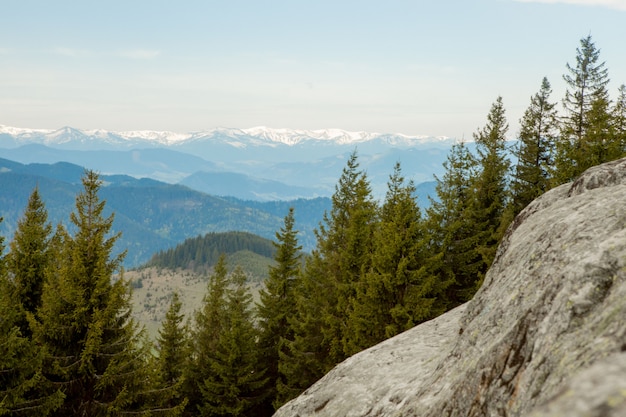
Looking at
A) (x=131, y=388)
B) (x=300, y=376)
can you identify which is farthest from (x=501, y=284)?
(x=300, y=376)

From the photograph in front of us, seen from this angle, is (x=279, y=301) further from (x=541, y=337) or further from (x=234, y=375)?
(x=541, y=337)

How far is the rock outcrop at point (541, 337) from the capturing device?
4.16 m

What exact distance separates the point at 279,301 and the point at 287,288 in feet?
4.35

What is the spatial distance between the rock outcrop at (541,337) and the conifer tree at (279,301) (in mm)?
23533

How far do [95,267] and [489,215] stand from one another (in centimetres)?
2721

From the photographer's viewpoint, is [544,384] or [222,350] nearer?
[544,384]

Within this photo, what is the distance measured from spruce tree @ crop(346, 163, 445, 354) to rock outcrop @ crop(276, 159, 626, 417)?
989 cm

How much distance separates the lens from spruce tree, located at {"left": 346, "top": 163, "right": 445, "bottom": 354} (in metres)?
22.2

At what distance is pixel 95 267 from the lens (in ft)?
64.6

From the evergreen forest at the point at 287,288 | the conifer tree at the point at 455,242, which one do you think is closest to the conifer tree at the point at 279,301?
the evergreen forest at the point at 287,288

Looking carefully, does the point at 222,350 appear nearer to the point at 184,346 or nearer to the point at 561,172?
the point at 184,346

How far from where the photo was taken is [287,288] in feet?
119

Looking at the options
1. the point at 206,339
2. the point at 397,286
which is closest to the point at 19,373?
the point at 397,286

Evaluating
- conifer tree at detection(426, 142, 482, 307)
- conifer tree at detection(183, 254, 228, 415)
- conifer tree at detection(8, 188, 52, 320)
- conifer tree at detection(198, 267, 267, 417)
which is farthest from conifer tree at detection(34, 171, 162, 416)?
conifer tree at detection(426, 142, 482, 307)
